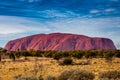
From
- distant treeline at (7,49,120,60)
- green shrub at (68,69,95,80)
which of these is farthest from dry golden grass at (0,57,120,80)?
distant treeline at (7,49,120,60)

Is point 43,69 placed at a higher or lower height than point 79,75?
lower

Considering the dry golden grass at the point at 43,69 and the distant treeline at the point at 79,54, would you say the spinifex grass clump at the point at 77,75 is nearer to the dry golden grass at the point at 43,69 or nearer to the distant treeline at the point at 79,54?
the dry golden grass at the point at 43,69

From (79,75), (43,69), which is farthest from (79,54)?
(79,75)

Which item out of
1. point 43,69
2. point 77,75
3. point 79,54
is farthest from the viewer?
point 79,54

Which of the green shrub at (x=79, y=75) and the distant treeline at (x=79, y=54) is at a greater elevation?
the green shrub at (x=79, y=75)

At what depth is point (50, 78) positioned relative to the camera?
23.1 metres

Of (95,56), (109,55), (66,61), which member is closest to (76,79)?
(66,61)

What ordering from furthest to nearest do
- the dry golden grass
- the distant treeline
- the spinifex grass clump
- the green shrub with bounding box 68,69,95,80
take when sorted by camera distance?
the distant treeline → the dry golden grass → the spinifex grass clump → the green shrub with bounding box 68,69,95,80

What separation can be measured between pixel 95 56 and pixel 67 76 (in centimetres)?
6419

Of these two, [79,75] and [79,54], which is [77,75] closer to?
[79,75]

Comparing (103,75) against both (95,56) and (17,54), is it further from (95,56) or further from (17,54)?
(17,54)

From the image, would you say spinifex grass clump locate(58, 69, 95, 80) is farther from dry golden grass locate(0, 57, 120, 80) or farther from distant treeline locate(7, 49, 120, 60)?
distant treeline locate(7, 49, 120, 60)

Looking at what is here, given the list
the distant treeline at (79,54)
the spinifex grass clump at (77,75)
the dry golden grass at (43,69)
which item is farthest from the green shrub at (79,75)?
the distant treeline at (79,54)

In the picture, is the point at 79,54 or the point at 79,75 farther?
the point at 79,54
